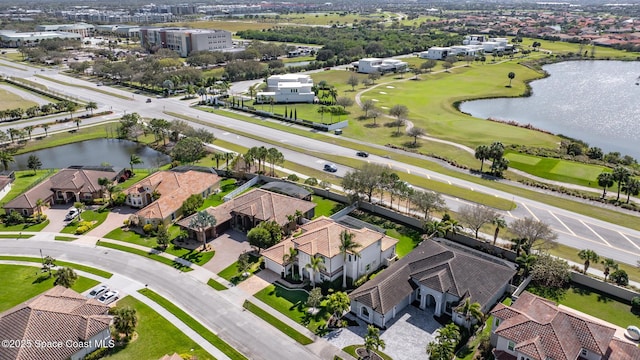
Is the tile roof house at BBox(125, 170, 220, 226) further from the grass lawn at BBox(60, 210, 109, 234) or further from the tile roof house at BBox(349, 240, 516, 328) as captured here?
the tile roof house at BBox(349, 240, 516, 328)

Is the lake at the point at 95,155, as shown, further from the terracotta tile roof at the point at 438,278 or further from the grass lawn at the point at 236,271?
the terracotta tile roof at the point at 438,278

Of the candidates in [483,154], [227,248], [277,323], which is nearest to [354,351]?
[277,323]

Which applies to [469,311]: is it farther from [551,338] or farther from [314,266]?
[314,266]

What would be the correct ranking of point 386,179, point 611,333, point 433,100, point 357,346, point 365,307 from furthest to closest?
point 433,100 < point 386,179 < point 365,307 < point 357,346 < point 611,333

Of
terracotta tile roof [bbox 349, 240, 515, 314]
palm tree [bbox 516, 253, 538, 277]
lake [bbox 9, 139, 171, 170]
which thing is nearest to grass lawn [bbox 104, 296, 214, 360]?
terracotta tile roof [bbox 349, 240, 515, 314]

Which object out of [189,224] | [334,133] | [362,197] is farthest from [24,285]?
[334,133]

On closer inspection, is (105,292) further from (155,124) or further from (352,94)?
(352,94)
